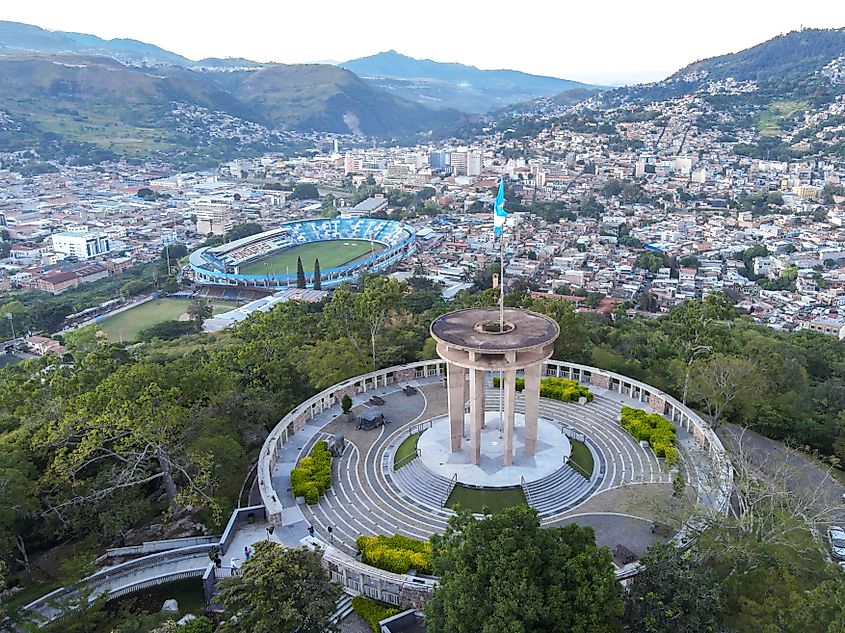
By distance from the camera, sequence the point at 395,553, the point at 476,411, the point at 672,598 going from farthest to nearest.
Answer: the point at 476,411 < the point at 395,553 < the point at 672,598

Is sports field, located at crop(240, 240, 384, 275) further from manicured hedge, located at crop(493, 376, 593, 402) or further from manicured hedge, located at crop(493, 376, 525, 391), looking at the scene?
manicured hedge, located at crop(493, 376, 593, 402)

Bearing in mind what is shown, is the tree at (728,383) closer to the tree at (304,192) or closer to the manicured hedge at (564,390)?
the manicured hedge at (564,390)

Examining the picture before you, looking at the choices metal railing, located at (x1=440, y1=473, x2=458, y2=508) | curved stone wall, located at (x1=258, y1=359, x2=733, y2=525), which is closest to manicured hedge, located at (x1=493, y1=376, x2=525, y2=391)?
curved stone wall, located at (x1=258, y1=359, x2=733, y2=525)

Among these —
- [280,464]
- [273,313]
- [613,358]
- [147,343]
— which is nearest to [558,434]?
[613,358]

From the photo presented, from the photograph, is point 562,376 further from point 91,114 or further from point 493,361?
point 91,114

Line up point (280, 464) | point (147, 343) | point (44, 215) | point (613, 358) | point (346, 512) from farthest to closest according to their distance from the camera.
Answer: point (44, 215) < point (147, 343) < point (613, 358) < point (280, 464) < point (346, 512)

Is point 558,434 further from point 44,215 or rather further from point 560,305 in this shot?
point 44,215

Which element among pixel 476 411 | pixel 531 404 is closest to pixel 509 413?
pixel 531 404
